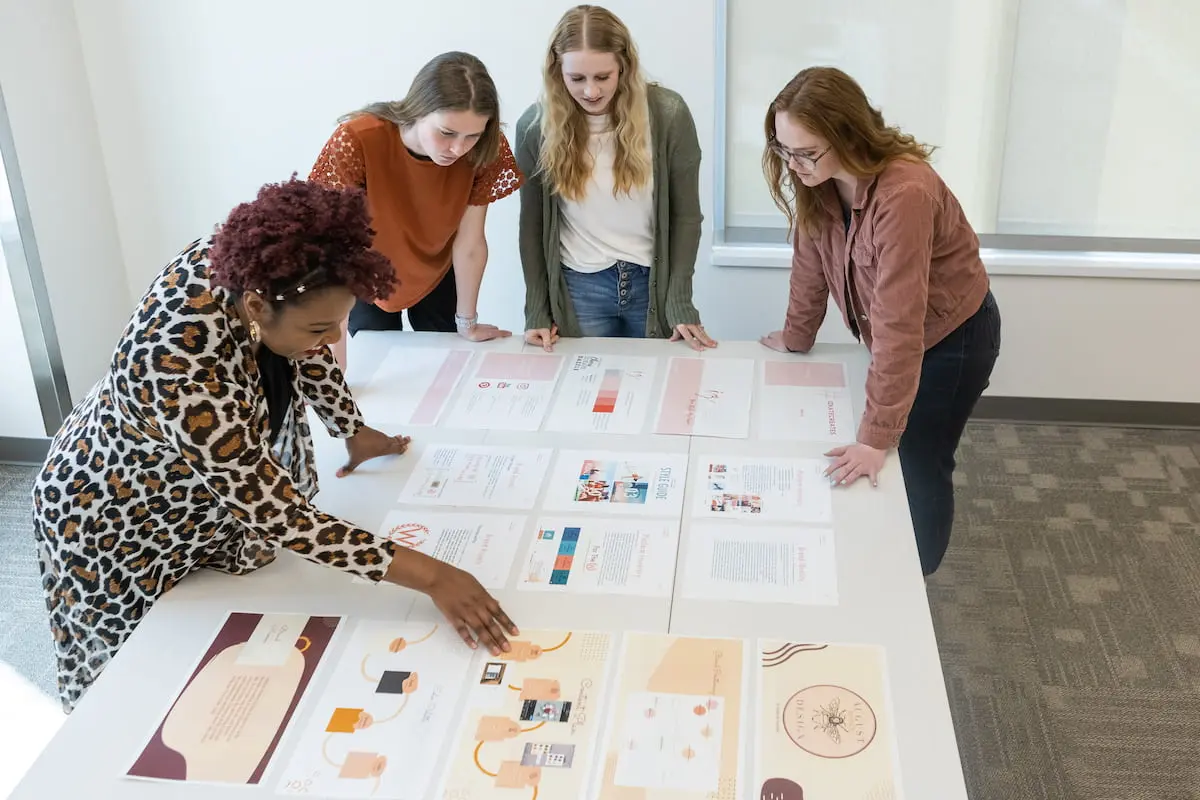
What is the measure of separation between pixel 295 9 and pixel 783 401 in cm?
196

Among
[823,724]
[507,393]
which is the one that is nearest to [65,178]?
[507,393]

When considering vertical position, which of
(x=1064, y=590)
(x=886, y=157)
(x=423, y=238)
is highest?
(x=886, y=157)

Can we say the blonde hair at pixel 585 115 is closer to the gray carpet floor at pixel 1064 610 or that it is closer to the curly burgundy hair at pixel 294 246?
the curly burgundy hair at pixel 294 246

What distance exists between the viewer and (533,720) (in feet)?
4.36

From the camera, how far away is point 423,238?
2332 mm

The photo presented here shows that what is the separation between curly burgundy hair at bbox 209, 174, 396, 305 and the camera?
1.33 m

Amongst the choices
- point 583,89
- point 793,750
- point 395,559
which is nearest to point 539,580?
point 395,559

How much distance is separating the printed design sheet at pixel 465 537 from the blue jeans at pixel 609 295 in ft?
2.87

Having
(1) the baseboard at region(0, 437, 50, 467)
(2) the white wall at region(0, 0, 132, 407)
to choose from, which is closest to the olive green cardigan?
(2) the white wall at region(0, 0, 132, 407)

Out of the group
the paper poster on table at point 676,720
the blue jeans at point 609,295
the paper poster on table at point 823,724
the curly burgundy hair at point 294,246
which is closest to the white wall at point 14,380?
the blue jeans at point 609,295

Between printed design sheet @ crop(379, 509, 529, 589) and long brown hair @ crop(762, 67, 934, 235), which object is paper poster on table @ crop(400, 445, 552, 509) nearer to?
printed design sheet @ crop(379, 509, 529, 589)

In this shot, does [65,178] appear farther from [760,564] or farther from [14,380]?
[760,564]

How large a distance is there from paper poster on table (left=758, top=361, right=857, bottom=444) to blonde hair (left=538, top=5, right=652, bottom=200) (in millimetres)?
519

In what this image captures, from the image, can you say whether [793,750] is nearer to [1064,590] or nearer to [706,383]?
[706,383]
